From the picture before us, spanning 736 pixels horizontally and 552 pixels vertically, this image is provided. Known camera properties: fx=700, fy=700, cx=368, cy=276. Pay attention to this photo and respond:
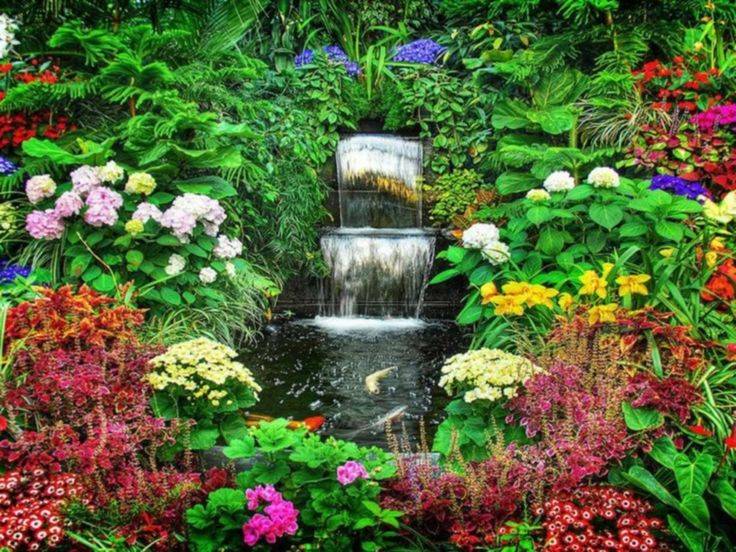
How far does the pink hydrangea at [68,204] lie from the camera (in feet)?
13.5

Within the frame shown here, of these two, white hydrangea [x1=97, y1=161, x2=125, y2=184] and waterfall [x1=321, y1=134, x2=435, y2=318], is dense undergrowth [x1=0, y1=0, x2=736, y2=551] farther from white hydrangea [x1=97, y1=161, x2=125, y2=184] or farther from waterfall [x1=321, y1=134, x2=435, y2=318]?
waterfall [x1=321, y1=134, x2=435, y2=318]

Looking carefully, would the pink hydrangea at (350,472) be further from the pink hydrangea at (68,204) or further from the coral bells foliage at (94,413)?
the pink hydrangea at (68,204)

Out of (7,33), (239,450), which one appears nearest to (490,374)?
(239,450)

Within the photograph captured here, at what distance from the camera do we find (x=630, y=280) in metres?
3.29

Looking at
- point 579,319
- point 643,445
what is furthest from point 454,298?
point 643,445

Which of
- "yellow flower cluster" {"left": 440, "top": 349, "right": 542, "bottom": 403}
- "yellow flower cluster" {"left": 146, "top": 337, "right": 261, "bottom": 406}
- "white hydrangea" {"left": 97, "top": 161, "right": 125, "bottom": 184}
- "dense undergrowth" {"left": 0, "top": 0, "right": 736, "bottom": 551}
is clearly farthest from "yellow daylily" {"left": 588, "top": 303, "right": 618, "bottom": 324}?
"white hydrangea" {"left": 97, "top": 161, "right": 125, "bottom": 184}

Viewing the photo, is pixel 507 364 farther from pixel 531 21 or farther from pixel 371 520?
pixel 531 21

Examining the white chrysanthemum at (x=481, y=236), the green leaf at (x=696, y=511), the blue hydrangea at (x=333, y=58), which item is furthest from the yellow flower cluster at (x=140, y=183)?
the blue hydrangea at (x=333, y=58)

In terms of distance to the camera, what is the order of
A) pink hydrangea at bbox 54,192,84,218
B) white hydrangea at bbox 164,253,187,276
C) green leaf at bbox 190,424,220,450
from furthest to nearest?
white hydrangea at bbox 164,253,187,276
pink hydrangea at bbox 54,192,84,218
green leaf at bbox 190,424,220,450

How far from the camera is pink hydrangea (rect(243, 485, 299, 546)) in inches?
85.4

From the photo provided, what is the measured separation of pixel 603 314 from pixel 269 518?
1.74 meters

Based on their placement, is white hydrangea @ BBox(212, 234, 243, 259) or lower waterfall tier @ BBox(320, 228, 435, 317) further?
lower waterfall tier @ BBox(320, 228, 435, 317)

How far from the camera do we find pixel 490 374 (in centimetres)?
282

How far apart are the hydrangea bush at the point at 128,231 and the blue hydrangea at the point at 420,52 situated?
403cm
